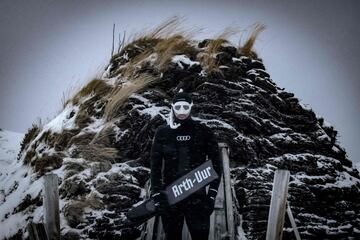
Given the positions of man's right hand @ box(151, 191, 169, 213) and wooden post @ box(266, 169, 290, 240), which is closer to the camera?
wooden post @ box(266, 169, 290, 240)

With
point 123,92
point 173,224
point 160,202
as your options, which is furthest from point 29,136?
point 173,224

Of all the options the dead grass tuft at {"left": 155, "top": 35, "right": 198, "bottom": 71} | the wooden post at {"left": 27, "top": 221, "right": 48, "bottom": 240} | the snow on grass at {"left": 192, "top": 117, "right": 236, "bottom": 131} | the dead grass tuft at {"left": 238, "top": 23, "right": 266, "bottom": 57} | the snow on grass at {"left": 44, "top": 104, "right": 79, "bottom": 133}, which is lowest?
the wooden post at {"left": 27, "top": 221, "right": 48, "bottom": 240}

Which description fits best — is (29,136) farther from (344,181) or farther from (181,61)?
(344,181)

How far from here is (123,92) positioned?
4.05 meters

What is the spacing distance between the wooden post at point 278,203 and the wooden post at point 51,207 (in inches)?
66.4

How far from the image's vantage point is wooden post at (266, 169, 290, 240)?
113 inches

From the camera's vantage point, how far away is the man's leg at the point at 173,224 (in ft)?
10.1

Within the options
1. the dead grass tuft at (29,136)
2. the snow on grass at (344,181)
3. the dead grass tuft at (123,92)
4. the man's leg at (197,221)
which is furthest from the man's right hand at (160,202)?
the dead grass tuft at (29,136)

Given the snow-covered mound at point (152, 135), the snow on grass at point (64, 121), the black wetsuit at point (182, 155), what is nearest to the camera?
the black wetsuit at point (182, 155)

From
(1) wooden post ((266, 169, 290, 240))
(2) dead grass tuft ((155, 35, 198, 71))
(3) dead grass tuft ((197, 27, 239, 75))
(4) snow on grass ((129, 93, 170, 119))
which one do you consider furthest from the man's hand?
(2) dead grass tuft ((155, 35, 198, 71))

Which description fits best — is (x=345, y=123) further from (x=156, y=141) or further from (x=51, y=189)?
(x=51, y=189)

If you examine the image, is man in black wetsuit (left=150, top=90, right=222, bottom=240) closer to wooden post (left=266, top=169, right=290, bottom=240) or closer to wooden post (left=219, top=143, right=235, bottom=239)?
wooden post (left=219, top=143, right=235, bottom=239)

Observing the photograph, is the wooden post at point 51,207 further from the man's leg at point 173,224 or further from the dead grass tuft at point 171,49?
the dead grass tuft at point 171,49

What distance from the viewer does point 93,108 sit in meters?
4.14
